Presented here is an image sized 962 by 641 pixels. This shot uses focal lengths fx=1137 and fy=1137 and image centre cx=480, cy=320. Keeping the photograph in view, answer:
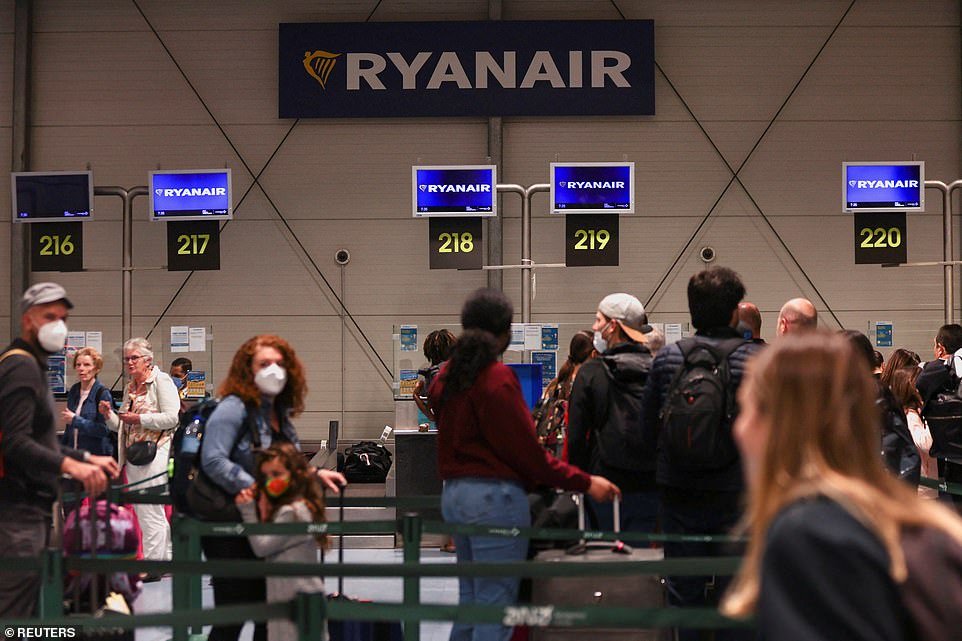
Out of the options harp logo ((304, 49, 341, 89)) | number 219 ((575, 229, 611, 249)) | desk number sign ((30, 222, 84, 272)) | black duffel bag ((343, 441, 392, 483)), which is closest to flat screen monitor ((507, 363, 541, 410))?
number 219 ((575, 229, 611, 249))

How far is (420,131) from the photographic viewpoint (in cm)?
1367

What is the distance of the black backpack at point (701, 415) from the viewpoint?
4.09 m

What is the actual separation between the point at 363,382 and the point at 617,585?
9656 millimetres

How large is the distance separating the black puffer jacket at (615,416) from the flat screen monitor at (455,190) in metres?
6.60

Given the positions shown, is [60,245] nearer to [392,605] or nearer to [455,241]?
[455,241]

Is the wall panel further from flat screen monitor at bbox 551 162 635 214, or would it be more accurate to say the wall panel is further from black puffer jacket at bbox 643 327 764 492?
black puffer jacket at bbox 643 327 764 492

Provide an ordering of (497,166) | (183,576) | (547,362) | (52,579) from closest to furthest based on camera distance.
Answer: (52,579) → (183,576) → (547,362) → (497,166)

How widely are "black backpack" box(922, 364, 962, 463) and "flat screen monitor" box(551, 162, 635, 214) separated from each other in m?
4.87

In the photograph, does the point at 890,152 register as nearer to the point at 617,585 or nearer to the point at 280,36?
the point at 280,36

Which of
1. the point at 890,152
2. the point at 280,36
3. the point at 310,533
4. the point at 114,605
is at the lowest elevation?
the point at 114,605

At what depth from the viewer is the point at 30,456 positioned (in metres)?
3.99

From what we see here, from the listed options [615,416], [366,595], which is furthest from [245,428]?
[366,595]

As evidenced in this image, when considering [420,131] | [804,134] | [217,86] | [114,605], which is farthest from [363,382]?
[114,605]

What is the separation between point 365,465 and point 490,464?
7.95 m
